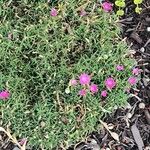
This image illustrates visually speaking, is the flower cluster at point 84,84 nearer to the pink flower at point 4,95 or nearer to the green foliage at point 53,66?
the green foliage at point 53,66

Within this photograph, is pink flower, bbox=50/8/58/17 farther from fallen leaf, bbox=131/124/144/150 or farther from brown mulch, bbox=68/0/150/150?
fallen leaf, bbox=131/124/144/150

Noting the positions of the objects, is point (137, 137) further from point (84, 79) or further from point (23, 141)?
point (23, 141)

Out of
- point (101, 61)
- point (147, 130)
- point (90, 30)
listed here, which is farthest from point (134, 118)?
point (90, 30)

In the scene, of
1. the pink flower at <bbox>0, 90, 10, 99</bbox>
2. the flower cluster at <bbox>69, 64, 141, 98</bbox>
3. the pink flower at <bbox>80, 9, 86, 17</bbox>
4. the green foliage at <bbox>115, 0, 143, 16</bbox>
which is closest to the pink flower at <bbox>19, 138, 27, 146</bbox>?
the pink flower at <bbox>0, 90, 10, 99</bbox>

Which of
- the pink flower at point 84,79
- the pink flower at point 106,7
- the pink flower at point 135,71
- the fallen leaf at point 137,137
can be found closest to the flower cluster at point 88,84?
the pink flower at point 84,79

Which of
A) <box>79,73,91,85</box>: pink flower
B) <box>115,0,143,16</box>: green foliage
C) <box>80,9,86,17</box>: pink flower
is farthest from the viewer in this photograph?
<box>115,0,143,16</box>: green foliage

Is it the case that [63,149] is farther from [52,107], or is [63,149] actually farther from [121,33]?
[121,33]
